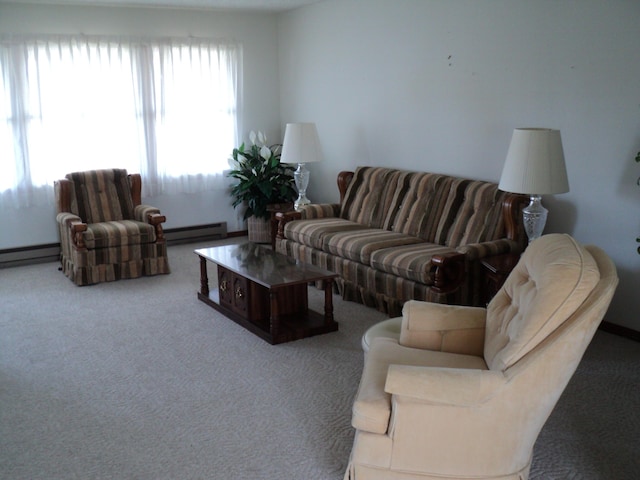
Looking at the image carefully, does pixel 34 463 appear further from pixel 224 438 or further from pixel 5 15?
pixel 5 15

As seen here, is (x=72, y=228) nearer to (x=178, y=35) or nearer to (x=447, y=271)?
(x=178, y=35)

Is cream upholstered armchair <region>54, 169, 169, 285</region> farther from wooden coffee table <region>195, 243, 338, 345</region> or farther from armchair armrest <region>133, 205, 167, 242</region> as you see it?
wooden coffee table <region>195, 243, 338, 345</region>

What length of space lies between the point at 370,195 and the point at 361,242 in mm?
914

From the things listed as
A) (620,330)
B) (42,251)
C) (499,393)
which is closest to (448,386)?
(499,393)

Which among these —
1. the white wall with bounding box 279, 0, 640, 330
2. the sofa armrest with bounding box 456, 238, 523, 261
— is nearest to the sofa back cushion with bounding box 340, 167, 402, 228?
the white wall with bounding box 279, 0, 640, 330

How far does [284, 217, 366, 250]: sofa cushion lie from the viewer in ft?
16.8

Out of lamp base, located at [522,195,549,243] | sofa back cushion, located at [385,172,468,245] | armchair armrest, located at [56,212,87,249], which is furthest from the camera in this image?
armchair armrest, located at [56,212,87,249]

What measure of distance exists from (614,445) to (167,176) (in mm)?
5064

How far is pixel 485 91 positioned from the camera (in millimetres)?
4723

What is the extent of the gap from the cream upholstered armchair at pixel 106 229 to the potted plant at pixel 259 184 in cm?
108

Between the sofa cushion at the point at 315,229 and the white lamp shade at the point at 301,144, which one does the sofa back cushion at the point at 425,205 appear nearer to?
the sofa cushion at the point at 315,229

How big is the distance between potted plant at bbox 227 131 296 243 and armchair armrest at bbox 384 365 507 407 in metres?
4.36

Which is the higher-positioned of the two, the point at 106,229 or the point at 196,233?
the point at 106,229

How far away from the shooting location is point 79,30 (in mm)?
6012
